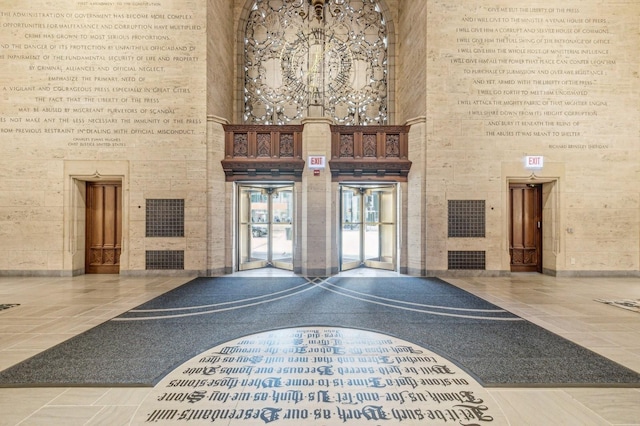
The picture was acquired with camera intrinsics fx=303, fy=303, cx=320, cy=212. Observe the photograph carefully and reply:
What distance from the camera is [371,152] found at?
9602 mm

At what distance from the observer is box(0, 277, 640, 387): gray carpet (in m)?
3.29

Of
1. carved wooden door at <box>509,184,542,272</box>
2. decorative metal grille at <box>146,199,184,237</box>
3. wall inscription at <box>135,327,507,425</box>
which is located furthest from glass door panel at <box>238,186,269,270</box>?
carved wooden door at <box>509,184,542,272</box>

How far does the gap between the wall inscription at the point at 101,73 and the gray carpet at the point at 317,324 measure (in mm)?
5307

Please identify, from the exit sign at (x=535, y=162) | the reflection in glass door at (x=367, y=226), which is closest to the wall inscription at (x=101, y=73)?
the reflection in glass door at (x=367, y=226)

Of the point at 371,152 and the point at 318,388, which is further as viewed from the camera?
the point at 371,152

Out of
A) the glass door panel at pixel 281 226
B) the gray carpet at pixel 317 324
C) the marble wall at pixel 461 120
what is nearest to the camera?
the gray carpet at pixel 317 324

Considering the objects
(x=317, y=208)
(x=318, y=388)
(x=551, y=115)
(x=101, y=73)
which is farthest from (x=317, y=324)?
(x=101, y=73)

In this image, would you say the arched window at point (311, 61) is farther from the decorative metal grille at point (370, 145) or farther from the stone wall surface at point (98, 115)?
the stone wall surface at point (98, 115)

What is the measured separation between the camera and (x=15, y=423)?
254 centimetres

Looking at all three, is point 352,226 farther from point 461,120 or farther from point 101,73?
point 101,73

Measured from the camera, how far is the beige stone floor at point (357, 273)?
105 inches

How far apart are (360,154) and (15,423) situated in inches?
345

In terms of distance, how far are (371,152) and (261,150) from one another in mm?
3483

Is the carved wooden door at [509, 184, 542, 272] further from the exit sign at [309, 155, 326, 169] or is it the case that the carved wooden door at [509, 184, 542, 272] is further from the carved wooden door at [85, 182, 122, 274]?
the carved wooden door at [85, 182, 122, 274]
